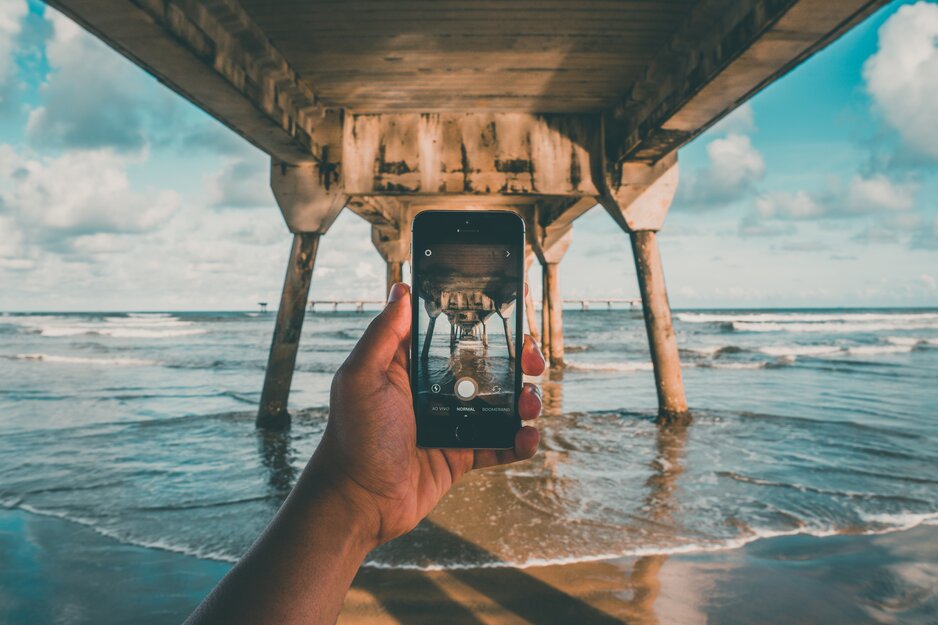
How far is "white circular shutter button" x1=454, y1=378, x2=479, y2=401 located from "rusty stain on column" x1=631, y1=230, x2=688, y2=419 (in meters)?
6.07

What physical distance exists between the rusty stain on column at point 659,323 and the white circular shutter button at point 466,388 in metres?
6.07

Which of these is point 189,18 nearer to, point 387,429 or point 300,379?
point 387,429

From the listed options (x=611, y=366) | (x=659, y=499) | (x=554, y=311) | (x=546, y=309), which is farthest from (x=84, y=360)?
(x=659, y=499)

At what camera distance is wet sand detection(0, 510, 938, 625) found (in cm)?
288

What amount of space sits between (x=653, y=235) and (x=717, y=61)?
3348mm

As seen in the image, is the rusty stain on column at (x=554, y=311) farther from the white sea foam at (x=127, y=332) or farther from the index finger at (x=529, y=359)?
the white sea foam at (x=127, y=332)

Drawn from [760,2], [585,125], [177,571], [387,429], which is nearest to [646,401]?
[585,125]

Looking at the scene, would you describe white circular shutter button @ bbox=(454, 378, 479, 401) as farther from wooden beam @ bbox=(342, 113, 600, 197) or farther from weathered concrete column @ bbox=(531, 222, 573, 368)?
weathered concrete column @ bbox=(531, 222, 573, 368)

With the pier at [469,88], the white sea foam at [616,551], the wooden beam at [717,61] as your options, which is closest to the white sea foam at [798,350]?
the pier at [469,88]

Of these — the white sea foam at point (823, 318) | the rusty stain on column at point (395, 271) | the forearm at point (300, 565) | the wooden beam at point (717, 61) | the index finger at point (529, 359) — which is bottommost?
the forearm at point (300, 565)

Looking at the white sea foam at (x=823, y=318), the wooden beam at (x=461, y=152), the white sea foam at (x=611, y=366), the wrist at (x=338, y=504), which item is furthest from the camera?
the white sea foam at (x=823, y=318)

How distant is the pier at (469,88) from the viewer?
4160 millimetres

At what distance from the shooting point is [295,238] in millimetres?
7461

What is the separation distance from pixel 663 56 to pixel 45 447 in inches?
341
